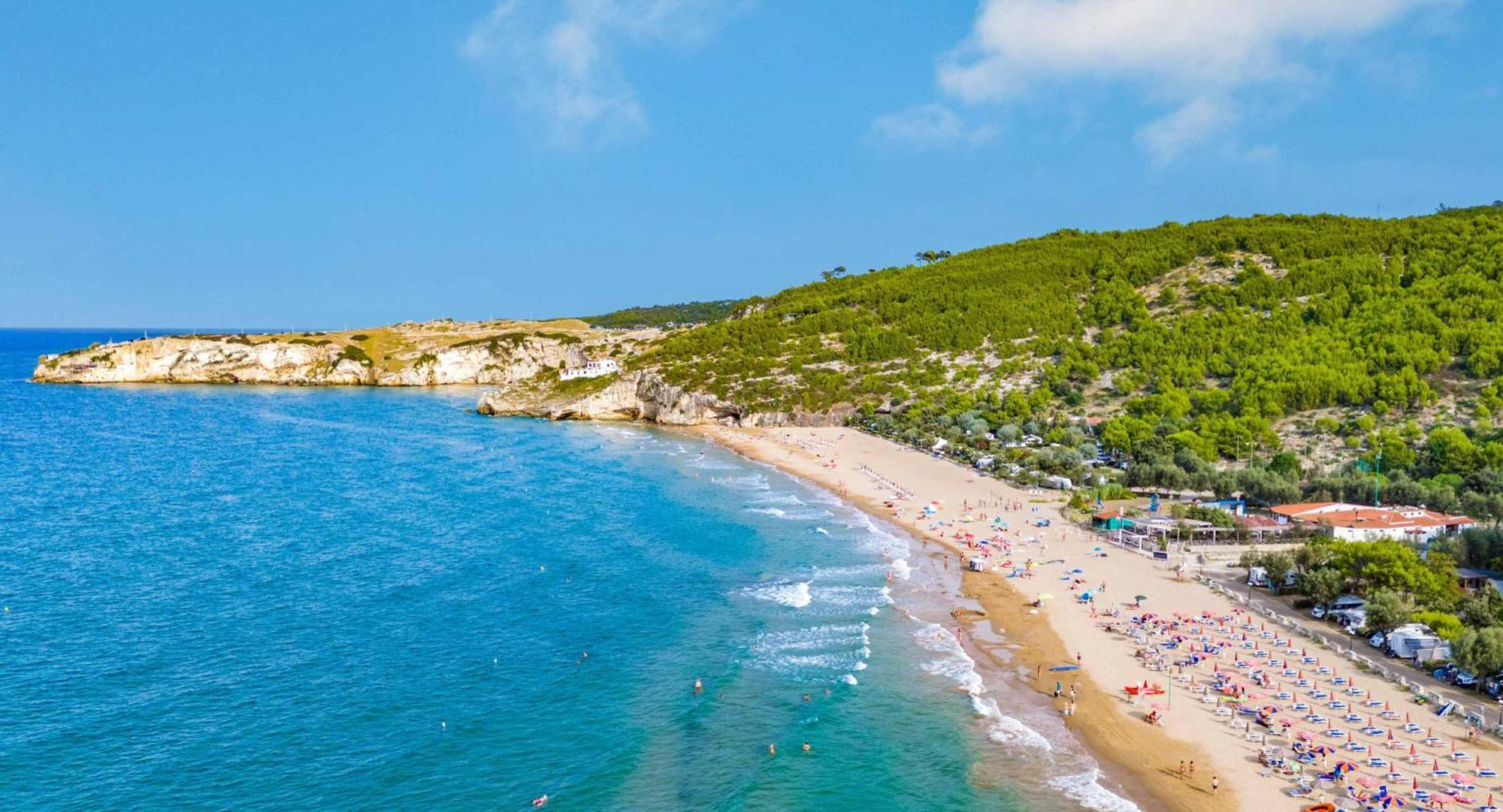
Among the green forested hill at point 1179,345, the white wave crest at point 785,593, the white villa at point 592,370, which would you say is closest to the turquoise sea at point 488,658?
the white wave crest at point 785,593

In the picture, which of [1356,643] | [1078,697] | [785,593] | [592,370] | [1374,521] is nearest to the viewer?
[1078,697]

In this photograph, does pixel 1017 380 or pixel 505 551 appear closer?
pixel 505 551

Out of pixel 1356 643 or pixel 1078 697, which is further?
pixel 1356 643

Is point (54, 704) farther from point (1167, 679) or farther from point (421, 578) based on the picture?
point (1167, 679)

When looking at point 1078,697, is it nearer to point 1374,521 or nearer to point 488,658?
point 488,658

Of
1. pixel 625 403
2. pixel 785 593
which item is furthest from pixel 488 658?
pixel 625 403

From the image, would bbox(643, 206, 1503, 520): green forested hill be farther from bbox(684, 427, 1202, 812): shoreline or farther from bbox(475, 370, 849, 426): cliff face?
bbox(684, 427, 1202, 812): shoreline

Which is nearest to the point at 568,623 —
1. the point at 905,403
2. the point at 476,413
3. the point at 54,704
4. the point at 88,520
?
the point at 54,704
